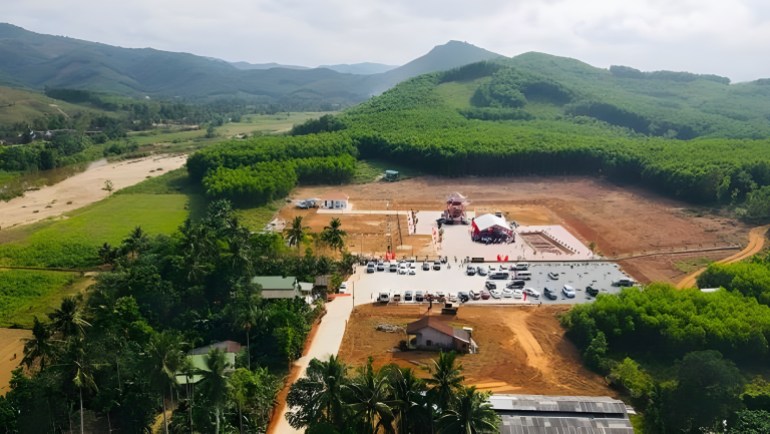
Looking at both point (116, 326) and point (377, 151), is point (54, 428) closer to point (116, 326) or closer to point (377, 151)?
point (116, 326)

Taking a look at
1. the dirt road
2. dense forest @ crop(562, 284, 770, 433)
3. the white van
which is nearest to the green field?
the dirt road

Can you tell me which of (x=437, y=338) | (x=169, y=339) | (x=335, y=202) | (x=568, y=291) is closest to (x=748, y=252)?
(x=568, y=291)

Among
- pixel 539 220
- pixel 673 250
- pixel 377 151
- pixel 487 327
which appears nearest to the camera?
pixel 487 327

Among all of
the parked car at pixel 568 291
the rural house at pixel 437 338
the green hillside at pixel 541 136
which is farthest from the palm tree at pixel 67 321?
the green hillside at pixel 541 136

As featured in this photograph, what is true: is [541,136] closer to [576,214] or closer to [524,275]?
[576,214]

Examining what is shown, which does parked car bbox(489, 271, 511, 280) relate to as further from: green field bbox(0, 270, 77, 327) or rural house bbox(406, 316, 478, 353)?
green field bbox(0, 270, 77, 327)

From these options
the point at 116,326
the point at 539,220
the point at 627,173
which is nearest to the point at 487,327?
the point at 116,326
